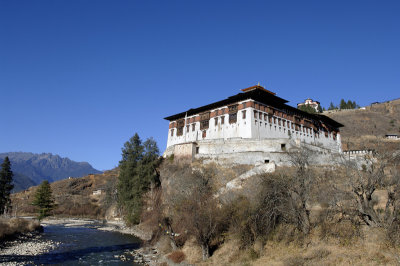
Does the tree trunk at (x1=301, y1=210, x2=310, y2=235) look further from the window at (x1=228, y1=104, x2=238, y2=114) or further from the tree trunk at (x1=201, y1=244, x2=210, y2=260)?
the window at (x1=228, y1=104, x2=238, y2=114)

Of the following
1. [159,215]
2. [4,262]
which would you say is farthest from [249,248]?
[4,262]

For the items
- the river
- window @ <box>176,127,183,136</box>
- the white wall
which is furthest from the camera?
window @ <box>176,127,183,136</box>

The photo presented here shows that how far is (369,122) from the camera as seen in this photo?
385 ft

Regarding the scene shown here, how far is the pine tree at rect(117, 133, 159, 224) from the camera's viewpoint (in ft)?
167

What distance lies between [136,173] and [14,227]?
21.8m

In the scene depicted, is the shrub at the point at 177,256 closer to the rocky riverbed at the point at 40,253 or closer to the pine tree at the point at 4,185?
the rocky riverbed at the point at 40,253

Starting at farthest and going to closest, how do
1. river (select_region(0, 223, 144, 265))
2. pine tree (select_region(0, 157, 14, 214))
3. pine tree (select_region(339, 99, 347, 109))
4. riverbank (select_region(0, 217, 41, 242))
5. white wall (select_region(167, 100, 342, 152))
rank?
1. pine tree (select_region(339, 99, 347, 109))
2. white wall (select_region(167, 100, 342, 152))
3. pine tree (select_region(0, 157, 14, 214))
4. riverbank (select_region(0, 217, 41, 242))
5. river (select_region(0, 223, 144, 265))

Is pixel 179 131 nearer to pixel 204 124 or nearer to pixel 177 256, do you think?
pixel 204 124

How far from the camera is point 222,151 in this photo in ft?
159

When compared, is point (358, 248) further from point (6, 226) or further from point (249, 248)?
point (6, 226)

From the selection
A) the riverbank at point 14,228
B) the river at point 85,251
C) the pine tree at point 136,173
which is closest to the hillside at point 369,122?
the pine tree at point 136,173

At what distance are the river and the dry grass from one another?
3.18 metres

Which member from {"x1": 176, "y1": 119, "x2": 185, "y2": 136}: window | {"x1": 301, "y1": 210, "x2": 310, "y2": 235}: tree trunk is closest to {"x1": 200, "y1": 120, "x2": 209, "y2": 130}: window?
{"x1": 176, "y1": 119, "x2": 185, "y2": 136}: window

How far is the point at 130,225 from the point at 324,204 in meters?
36.2
